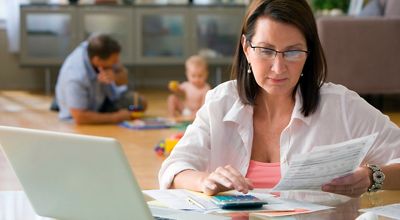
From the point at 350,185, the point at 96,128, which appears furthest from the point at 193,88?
the point at 350,185

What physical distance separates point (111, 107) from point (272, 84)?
4.05 metres

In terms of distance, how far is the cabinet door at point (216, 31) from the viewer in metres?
8.18

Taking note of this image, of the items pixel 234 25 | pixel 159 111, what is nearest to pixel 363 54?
pixel 159 111

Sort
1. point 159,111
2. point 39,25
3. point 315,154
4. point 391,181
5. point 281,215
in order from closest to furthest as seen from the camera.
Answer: point 281,215 < point 315,154 < point 391,181 < point 159,111 < point 39,25

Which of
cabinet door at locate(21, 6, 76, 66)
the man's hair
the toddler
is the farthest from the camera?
cabinet door at locate(21, 6, 76, 66)

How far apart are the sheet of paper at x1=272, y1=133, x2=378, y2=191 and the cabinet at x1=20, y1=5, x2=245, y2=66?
6450mm

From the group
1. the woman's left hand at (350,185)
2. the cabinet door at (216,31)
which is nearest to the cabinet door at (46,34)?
the cabinet door at (216,31)

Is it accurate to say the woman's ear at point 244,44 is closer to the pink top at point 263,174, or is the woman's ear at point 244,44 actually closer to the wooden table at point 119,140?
the pink top at point 263,174

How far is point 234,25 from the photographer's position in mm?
8273

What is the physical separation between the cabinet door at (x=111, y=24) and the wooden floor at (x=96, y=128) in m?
0.47

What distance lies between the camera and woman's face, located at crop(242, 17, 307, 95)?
1863 mm

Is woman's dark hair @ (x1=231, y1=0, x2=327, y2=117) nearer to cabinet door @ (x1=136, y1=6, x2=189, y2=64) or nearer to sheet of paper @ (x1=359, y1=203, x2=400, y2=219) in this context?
sheet of paper @ (x1=359, y1=203, x2=400, y2=219)

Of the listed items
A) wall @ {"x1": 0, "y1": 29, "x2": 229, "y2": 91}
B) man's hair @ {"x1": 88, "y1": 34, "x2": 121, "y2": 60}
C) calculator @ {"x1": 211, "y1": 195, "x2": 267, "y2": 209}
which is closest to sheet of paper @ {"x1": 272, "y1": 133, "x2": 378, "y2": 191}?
calculator @ {"x1": 211, "y1": 195, "x2": 267, "y2": 209}

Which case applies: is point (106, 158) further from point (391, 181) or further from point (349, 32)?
point (349, 32)
